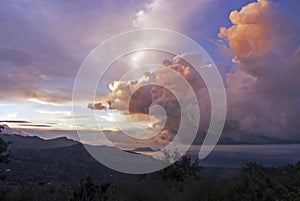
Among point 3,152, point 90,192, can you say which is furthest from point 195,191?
point 3,152

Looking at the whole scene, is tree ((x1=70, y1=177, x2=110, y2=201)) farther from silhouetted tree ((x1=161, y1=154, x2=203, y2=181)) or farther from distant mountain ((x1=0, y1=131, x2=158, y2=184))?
silhouetted tree ((x1=161, y1=154, x2=203, y2=181))

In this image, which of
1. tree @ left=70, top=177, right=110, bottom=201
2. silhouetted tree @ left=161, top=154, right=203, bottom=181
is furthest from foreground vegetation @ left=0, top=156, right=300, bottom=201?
silhouetted tree @ left=161, top=154, right=203, bottom=181

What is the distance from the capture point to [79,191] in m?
17.7

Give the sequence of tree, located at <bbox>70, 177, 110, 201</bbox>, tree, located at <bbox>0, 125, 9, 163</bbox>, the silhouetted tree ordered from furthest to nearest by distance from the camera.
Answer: the silhouetted tree < tree, located at <bbox>0, 125, 9, 163</bbox> < tree, located at <bbox>70, 177, 110, 201</bbox>

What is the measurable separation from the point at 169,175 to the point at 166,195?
14.6 m

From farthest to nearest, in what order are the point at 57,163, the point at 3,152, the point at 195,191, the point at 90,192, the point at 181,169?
1. the point at 57,163
2. the point at 181,169
3. the point at 3,152
4. the point at 195,191
5. the point at 90,192

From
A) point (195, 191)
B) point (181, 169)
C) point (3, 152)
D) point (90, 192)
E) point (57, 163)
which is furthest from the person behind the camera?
point (57, 163)

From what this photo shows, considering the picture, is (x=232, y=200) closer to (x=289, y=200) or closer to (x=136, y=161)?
(x=289, y=200)

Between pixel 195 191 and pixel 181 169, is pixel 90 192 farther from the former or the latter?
pixel 181 169

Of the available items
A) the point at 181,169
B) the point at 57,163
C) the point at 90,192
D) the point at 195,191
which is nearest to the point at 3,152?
the point at 90,192

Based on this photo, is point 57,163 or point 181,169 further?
point 57,163

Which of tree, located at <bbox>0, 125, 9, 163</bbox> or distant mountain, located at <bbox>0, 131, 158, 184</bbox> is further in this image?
distant mountain, located at <bbox>0, 131, 158, 184</bbox>

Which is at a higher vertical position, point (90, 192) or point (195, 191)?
point (195, 191)

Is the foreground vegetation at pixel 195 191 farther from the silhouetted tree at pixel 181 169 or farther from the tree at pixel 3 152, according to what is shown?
the silhouetted tree at pixel 181 169
